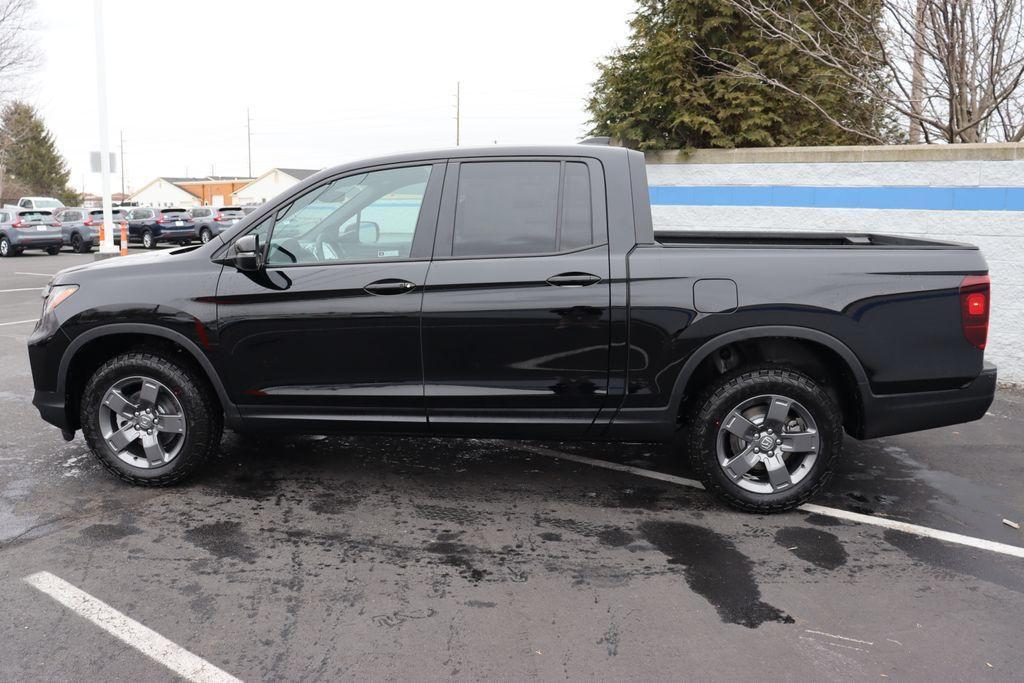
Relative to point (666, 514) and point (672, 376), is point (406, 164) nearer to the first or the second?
point (672, 376)

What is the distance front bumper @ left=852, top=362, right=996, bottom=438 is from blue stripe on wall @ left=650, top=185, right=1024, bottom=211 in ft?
13.2

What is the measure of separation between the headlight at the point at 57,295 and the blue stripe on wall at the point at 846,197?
629 centimetres

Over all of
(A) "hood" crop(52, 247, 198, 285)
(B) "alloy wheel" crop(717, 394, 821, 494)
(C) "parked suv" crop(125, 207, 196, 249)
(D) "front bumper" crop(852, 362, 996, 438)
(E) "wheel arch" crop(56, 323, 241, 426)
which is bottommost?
(B) "alloy wheel" crop(717, 394, 821, 494)

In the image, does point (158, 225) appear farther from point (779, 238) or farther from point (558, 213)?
point (558, 213)

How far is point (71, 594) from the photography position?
343 cm

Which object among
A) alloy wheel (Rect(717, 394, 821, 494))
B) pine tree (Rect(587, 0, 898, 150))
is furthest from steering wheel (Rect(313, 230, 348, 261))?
pine tree (Rect(587, 0, 898, 150))

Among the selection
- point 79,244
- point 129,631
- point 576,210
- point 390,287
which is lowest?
point 129,631

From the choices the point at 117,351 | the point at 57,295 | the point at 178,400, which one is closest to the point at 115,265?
the point at 57,295

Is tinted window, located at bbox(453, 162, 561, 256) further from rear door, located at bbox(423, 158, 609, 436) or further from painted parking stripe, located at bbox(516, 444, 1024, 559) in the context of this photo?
painted parking stripe, located at bbox(516, 444, 1024, 559)

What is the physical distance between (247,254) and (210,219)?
29.2 metres

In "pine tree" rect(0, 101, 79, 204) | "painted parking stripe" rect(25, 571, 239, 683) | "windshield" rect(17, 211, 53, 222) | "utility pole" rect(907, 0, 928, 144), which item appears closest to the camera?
"painted parking stripe" rect(25, 571, 239, 683)

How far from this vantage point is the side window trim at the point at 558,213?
14.0 ft

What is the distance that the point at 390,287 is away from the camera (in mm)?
4281

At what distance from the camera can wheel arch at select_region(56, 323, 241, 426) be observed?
4.46m
